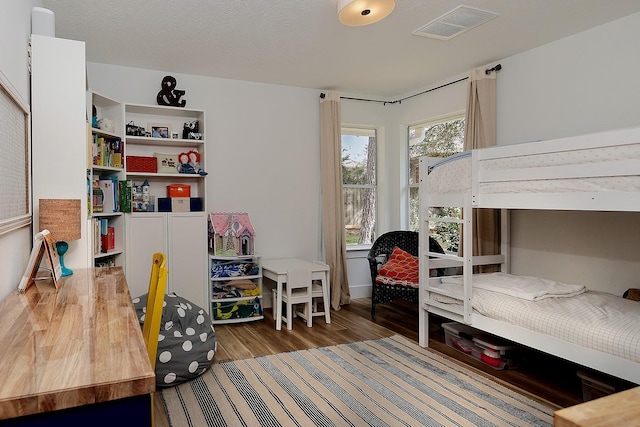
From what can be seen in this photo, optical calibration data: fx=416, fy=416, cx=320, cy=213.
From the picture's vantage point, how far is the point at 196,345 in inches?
113

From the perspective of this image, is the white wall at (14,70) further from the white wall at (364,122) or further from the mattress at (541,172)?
the mattress at (541,172)

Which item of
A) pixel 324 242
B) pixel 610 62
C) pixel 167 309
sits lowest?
pixel 167 309


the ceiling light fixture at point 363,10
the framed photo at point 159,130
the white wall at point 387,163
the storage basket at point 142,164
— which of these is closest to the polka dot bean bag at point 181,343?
the storage basket at point 142,164

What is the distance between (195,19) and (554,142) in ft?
8.02

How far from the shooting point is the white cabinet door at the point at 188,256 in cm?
388

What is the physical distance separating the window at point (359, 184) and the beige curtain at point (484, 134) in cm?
162

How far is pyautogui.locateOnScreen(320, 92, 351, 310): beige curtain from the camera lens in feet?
15.5

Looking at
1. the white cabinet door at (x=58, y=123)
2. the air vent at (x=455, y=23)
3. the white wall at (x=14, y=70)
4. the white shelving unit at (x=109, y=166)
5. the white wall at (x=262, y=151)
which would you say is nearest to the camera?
the white wall at (x=14, y=70)

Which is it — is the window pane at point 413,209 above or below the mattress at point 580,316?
above

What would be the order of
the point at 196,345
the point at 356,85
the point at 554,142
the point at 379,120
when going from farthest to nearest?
1. the point at 379,120
2. the point at 356,85
3. the point at 196,345
4. the point at 554,142

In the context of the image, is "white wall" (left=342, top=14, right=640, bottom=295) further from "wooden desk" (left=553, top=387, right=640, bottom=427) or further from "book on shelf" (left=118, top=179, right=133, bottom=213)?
"book on shelf" (left=118, top=179, right=133, bottom=213)

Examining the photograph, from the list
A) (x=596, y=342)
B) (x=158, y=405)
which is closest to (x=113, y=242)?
(x=158, y=405)

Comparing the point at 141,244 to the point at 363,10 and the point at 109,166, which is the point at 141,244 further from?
the point at 363,10

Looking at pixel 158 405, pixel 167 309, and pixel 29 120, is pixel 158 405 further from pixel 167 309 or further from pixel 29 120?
pixel 29 120
